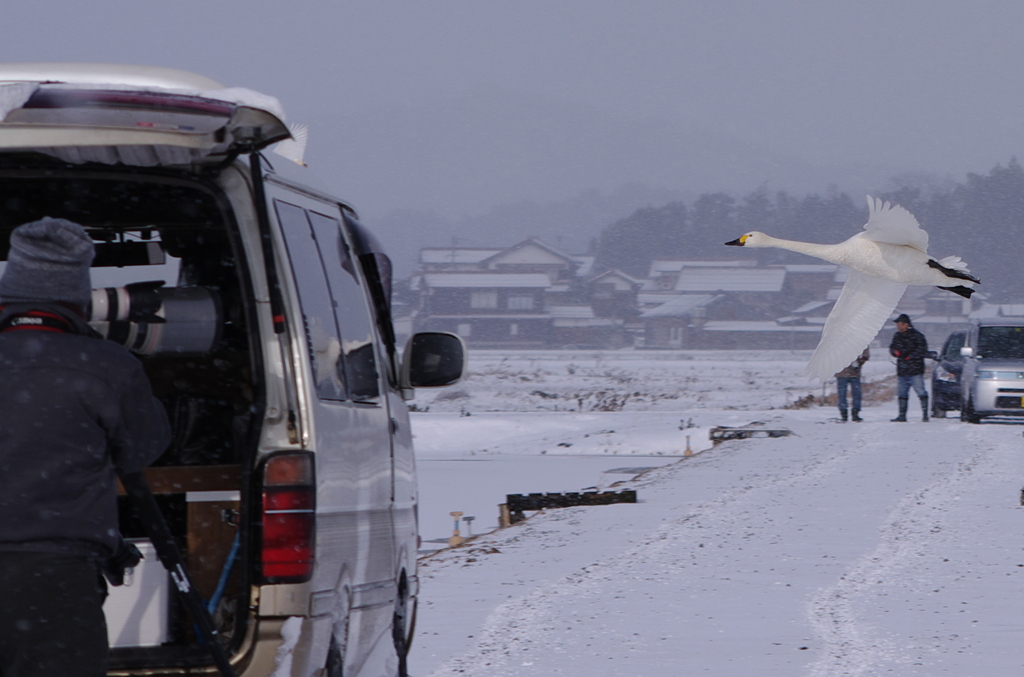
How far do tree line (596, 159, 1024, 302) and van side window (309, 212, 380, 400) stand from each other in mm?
95468

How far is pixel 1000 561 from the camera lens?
31.0ft

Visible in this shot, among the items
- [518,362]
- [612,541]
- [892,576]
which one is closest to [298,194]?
[892,576]

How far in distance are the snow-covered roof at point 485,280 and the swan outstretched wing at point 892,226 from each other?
10844 centimetres

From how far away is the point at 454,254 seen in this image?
135250 millimetres

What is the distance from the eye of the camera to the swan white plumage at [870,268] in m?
10.4

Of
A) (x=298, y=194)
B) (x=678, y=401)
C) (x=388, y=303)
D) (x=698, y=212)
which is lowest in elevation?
(x=678, y=401)

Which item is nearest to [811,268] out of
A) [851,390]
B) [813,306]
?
[813,306]

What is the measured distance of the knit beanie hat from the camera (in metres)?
3.01

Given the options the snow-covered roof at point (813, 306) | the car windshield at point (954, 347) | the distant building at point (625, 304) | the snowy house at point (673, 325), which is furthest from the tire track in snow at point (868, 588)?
the snowy house at point (673, 325)

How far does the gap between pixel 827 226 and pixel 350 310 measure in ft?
445

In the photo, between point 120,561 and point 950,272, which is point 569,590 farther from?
point 120,561

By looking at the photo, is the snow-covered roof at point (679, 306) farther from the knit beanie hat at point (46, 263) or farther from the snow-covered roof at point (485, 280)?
the knit beanie hat at point (46, 263)

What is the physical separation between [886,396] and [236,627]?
33050 millimetres

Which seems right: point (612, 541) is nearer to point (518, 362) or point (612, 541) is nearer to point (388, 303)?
point (388, 303)
